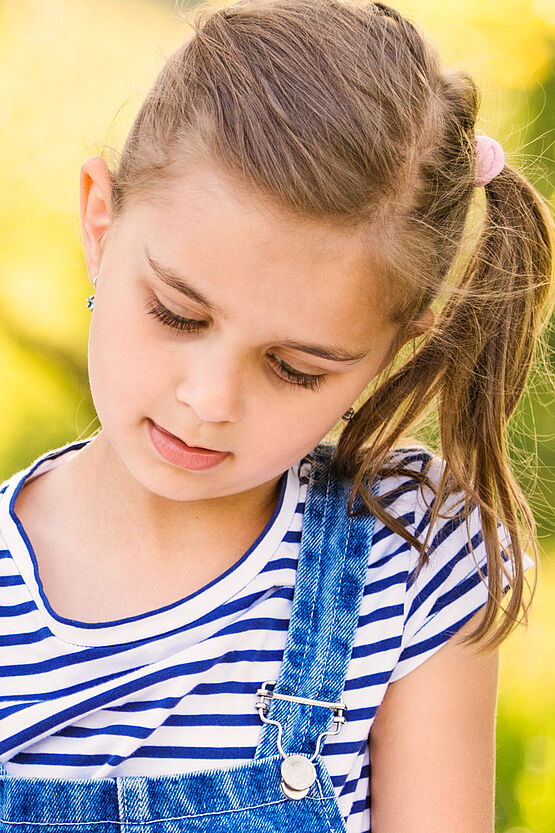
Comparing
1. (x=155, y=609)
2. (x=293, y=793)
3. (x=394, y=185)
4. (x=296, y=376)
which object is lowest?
(x=293, y=793)

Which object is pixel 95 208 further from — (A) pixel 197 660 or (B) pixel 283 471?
(A) pixel 197 660

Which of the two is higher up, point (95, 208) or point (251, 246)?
point (95, 208)

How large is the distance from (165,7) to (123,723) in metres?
0.91

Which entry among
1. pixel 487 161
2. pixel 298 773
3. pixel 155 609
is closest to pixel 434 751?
pixel 298 773

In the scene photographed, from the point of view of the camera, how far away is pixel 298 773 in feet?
2.64

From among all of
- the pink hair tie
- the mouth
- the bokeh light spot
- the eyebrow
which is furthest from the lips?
the bokeh light spot

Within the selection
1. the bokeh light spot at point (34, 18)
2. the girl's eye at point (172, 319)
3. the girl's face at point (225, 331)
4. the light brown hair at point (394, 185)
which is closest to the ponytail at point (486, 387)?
the light brown hair at point (394, 185)

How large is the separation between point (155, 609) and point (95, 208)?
0.34 m

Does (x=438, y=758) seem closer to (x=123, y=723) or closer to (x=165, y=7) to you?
(x=123, y=723)

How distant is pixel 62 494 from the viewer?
93 centimetres

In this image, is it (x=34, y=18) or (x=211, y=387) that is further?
(x=34, y=18)

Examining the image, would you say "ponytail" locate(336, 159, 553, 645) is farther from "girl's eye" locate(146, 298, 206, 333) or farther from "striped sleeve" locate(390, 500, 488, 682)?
"girl's eye" locate(146, 298, 206, 333)

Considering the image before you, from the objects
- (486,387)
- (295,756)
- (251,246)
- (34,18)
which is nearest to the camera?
(251,246)

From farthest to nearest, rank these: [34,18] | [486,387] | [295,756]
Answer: [34,18]
[486,387]
[295,756]
